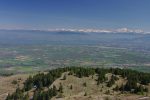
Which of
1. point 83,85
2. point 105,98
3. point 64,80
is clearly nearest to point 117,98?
point 105,98

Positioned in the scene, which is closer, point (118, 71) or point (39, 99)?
point (39, 99)

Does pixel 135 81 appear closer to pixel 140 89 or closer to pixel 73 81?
pixel 140 89

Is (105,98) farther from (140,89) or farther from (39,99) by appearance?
(39,99)

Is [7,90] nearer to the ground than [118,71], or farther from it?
nearer to the ground

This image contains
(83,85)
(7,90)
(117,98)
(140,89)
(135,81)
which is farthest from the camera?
(7,90)

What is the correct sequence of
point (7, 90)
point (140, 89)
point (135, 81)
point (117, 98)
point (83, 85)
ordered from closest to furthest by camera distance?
point (117, 98) → point (140, 89) → point (135, 81) → point (83, 85) → point (7, 90)

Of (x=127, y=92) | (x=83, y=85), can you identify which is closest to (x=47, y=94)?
(x=83, y=85)
